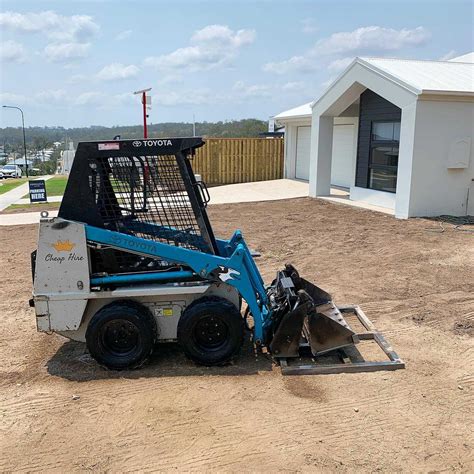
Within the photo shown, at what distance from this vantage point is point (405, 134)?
12.1 meters

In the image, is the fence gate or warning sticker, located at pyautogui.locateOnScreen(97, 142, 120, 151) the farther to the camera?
the fence gate

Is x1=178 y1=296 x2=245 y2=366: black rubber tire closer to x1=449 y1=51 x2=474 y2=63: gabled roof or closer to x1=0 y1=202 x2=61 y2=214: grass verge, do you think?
x1=0 y1=202 x2=61 y2=214: grass verge

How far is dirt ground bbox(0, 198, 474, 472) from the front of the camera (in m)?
3.58

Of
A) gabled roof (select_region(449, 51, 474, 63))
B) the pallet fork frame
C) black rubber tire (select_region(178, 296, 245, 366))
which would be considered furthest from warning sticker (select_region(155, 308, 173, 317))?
gabled roof (select_region(449, 51, 474, 63))

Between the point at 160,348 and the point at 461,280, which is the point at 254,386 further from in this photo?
the point at 461,280

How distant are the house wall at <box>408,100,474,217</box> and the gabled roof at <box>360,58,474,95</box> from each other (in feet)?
1.01

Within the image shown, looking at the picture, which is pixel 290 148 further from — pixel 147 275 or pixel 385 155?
pixel 147 275

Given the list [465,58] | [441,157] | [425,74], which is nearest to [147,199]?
[441,157]

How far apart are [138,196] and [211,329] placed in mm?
1407

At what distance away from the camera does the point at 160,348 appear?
528 centimetres

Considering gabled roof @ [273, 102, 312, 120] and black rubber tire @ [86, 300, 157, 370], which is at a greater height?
gabled roof @ [273, 102, 312, 120]

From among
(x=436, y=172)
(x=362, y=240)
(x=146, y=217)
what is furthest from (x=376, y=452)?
(x=436, y=172)

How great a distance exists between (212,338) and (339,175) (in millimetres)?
15283

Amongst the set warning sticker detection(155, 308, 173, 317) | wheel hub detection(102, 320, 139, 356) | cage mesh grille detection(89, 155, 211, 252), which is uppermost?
cage mesh grille detection(89, 155, 211, 252)
